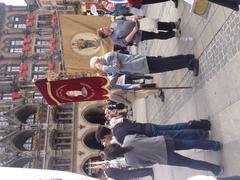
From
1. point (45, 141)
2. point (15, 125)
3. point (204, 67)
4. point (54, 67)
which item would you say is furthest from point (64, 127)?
point (204, 67)

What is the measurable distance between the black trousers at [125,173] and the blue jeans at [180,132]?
347 centimetres

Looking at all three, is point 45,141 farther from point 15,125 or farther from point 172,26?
point 172,26

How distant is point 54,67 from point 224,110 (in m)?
28.6

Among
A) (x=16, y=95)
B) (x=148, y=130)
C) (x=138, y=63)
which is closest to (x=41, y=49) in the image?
(x=16, y=95)

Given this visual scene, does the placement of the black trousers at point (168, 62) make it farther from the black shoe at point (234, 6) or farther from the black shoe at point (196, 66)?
the black shoe at point (234, 6)

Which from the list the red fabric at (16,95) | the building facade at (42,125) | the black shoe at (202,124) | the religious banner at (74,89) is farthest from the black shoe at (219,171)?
the red fabric at (16,95)

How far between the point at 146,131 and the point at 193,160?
→ 1121 mm

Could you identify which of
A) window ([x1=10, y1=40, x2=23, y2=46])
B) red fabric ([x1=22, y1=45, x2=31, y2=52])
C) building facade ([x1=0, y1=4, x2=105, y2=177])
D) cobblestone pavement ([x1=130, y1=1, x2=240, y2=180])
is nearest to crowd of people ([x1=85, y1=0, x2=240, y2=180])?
cobblestone pavement ([x1=130, y1=1, x2=240, y2=180])

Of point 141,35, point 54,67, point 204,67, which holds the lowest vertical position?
point 204,67

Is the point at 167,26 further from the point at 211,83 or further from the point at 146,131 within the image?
the point at 146,131

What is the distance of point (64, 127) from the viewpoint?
26.9 meters

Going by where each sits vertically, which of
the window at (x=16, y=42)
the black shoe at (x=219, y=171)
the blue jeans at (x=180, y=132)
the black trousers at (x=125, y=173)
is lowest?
the black shoe at (x=219, y=171)

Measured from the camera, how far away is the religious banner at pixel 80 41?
11172 millimetres

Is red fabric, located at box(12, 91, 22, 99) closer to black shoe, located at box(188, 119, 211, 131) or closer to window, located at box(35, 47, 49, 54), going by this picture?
window, located at box(35, 47, 49, 54)
